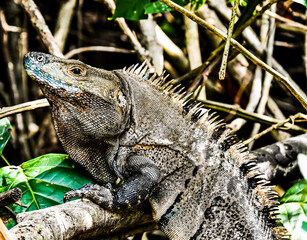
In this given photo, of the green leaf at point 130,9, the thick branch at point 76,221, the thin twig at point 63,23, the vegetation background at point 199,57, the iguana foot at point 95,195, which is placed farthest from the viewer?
the thin twig at point 63,23

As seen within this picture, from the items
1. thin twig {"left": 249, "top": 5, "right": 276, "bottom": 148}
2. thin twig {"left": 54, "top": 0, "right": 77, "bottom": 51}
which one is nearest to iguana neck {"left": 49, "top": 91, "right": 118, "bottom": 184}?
thin twig {"left": 249, "top": 5, "right": 276, "bottom": 148}

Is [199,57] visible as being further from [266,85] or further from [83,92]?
[83,92]

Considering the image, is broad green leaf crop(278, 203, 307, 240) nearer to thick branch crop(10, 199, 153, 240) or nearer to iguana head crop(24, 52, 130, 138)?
thick branch crop(10, 199, 153, 240)

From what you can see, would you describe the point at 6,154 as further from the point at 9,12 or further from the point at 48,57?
the point at 48,57

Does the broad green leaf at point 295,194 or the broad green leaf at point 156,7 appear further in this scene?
the broad green leaf at point 156,7

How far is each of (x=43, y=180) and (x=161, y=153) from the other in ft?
2.34

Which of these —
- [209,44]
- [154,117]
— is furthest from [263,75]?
[154,117]

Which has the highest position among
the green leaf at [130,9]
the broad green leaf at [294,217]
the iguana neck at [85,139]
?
the green leaf at [130,9]

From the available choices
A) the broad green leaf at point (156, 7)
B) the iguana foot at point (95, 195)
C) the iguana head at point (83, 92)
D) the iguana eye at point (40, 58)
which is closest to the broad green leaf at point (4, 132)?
the iguana head at point (83, 92)

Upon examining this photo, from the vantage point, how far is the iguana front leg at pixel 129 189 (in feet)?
7.11

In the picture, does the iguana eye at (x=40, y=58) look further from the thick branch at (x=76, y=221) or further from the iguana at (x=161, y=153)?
the thick branch at (x=76, y=221)

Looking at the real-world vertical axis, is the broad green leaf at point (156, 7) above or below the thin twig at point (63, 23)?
above

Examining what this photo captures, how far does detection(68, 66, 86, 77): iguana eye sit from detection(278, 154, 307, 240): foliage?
4.64 feet

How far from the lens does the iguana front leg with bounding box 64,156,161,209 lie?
2.17 meters
